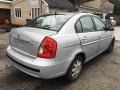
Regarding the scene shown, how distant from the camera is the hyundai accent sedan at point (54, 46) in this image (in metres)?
3.47

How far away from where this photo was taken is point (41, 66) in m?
3.40

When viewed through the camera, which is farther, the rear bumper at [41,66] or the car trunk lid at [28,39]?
the car trunk lid at [28,39]

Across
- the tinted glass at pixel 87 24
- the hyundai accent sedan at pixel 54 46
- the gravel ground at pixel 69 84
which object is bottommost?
the gravel ground at pixel 69 84

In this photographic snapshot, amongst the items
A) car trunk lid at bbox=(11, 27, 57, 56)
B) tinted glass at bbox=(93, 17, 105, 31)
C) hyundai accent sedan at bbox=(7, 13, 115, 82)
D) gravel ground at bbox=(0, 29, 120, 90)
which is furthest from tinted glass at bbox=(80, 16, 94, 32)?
gravel ground at bbox=(0, 29, 120, 90)

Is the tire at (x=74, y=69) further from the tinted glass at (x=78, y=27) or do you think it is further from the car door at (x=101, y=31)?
the car door at (x=101, y=31)

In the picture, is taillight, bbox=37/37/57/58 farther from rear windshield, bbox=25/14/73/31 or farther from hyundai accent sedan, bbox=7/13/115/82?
rear windshield, bbox=25/14/73/31

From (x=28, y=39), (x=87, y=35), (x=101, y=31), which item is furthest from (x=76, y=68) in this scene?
(x=101, y=31)

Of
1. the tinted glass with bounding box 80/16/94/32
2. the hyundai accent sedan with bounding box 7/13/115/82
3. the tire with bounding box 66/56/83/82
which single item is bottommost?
the tire with bounding box 66/56/83/82

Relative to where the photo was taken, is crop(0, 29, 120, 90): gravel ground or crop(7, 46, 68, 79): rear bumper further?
crop(0, 29, 120, 90): gravel ground

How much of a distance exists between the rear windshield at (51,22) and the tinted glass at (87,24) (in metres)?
0.40

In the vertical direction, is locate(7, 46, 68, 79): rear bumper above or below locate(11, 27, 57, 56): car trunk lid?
below

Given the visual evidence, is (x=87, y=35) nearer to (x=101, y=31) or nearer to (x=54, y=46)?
(x=101, y=31)

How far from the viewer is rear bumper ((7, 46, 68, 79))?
343 cm

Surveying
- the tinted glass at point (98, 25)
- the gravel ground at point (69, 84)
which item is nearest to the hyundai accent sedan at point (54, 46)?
the gravel ground at point (69, 84)
